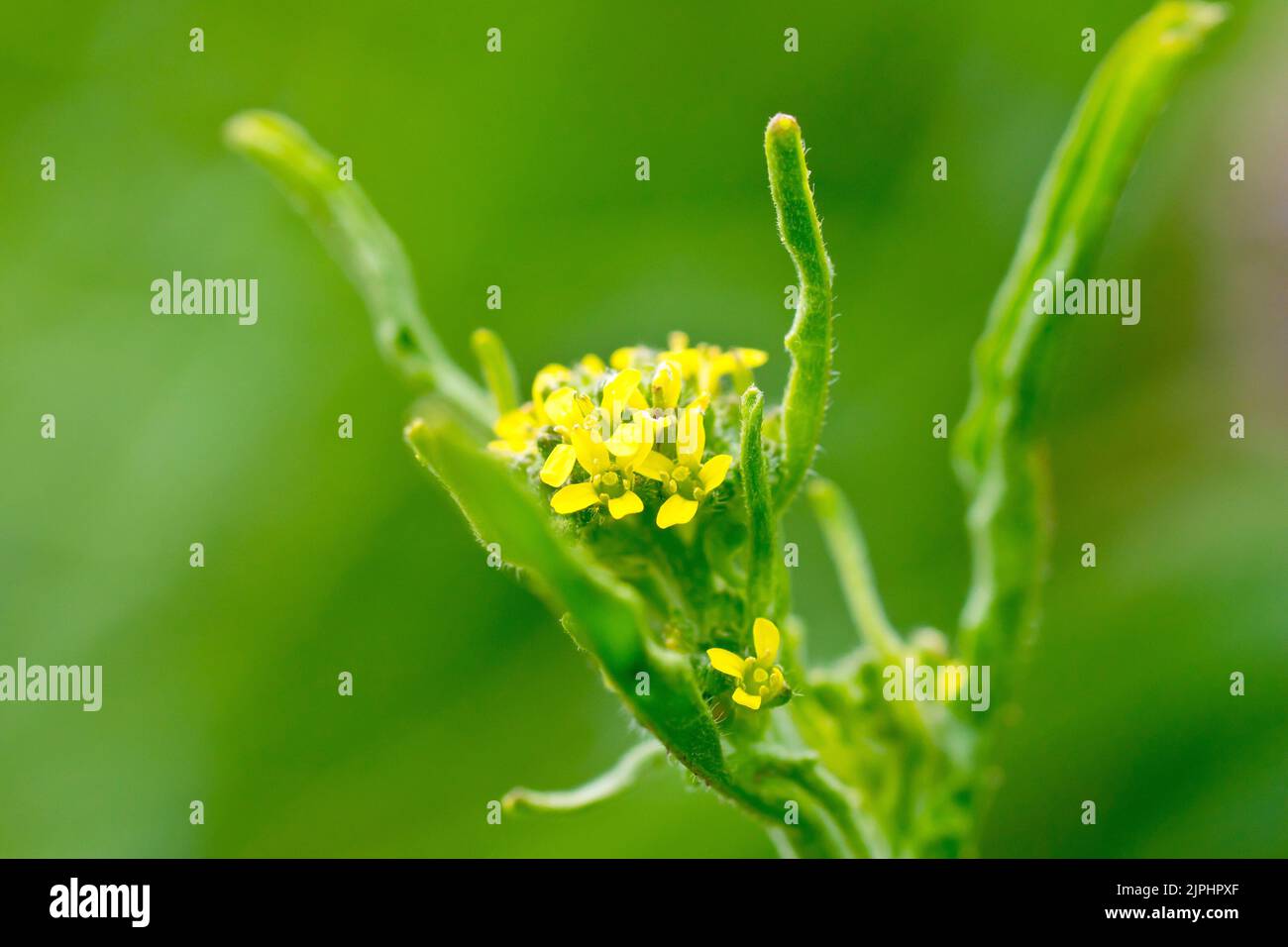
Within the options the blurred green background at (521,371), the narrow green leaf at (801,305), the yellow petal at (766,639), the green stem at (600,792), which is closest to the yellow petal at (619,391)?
the narrow green leaf at (801,305)

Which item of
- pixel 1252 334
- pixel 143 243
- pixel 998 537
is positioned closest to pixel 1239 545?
pixel 1252 334

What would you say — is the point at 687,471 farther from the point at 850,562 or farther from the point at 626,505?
the point at 850,562

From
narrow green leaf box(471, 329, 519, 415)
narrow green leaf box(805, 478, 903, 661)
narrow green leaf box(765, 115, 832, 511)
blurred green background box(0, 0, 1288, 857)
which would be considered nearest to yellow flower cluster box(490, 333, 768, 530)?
narrow green leaf box(765, 115, 832, 511)

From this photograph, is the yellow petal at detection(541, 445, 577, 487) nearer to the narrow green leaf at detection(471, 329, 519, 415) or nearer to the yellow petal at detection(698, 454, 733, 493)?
the yellow petal at detection(698, 454, 733, 493)

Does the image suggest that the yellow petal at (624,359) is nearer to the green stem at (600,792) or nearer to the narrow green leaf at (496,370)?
the narrow green leaf at (496,370)

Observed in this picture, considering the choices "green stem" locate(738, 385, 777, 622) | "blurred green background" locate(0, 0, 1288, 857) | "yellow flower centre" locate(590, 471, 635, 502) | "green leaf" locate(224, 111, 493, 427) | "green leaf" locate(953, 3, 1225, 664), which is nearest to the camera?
"green stem" locate(738, 385, 777, 622)

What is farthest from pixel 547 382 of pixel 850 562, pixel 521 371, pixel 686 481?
pixel 521 371
